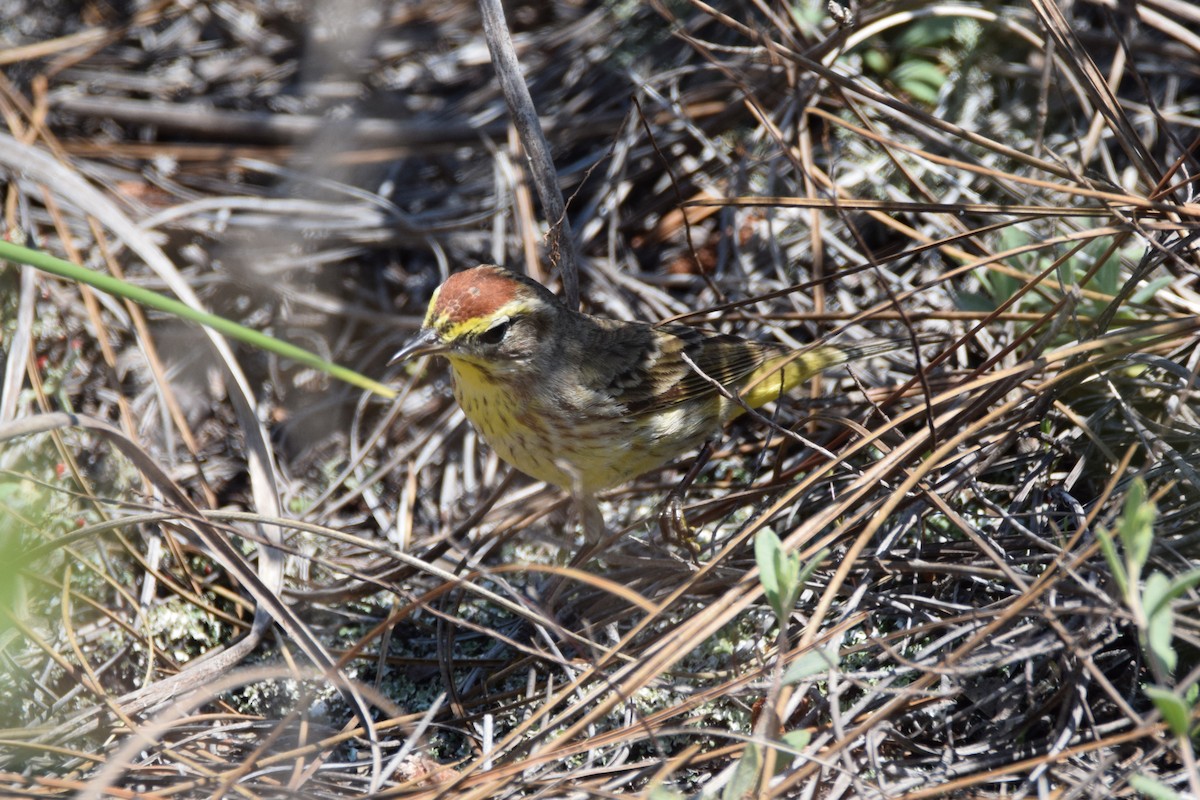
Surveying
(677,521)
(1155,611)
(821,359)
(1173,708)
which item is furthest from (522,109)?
(1173,708)

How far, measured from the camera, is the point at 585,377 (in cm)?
386

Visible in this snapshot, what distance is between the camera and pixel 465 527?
3.75 metres

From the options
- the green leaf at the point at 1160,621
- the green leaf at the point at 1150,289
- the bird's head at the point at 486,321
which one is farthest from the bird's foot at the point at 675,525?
the green leaf at the point at 1160,621

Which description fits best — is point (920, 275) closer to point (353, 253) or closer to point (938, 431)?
point (938, 431)

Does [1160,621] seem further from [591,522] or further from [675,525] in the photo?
[591,522]

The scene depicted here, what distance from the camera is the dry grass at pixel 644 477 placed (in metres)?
2.57

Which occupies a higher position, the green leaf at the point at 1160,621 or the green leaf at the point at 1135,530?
the green leaf at the point at 1135,530

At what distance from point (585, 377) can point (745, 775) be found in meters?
1.97

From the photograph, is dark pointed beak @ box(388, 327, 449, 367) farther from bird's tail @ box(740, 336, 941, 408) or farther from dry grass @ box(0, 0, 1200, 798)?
bird's tail @ box(740, 336, 941, 408)

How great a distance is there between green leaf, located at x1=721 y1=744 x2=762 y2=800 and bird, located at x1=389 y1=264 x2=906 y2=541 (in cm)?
136

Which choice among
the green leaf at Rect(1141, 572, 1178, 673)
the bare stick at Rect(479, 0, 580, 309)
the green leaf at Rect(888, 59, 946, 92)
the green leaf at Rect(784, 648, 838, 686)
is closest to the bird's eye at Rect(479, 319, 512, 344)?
the bare stick at Rect(479, 0, 580, 309)

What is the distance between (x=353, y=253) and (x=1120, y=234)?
3.26 m

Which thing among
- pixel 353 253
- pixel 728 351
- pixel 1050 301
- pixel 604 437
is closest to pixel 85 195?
pixel 353 253

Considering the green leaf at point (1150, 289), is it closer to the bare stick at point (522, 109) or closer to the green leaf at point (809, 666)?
the green leaf at point (809, 666)
